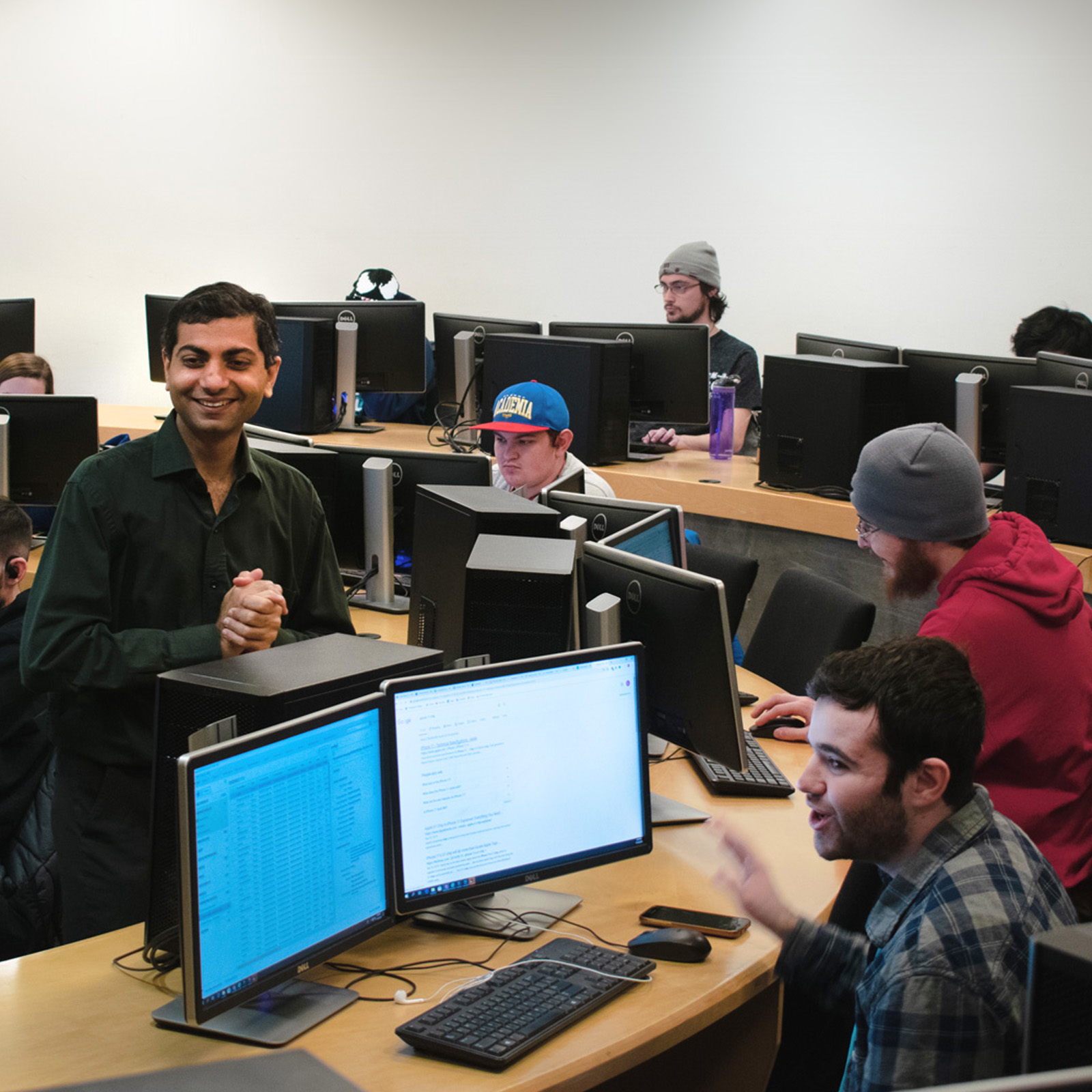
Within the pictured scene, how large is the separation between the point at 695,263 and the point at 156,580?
12.6 feet

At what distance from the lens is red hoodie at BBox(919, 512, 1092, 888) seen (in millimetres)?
2240

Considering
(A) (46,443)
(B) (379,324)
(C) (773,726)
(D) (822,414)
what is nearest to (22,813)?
(C) (773,726)

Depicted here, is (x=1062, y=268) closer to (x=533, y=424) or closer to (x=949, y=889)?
(x=533, y=424)

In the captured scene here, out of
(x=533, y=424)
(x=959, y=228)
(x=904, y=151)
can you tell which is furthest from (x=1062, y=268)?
(x=533, y=424)

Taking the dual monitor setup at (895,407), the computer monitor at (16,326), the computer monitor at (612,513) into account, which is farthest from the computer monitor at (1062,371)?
the computer monitor at (16,326)

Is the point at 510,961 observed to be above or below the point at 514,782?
below

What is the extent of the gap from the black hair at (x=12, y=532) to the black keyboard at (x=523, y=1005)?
182cm

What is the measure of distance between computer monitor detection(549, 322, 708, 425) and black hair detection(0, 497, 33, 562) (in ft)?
8.66

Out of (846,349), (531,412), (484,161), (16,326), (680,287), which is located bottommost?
(531,412)

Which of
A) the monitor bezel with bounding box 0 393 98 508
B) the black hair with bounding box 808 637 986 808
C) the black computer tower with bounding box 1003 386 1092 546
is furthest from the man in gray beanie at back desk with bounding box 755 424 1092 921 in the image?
the monitor bezel with bounding box 0 393 98 508

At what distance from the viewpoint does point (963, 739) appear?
168 cm

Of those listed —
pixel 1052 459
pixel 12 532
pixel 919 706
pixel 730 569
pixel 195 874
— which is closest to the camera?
pixel 195 874

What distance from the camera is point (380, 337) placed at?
18.6 ft

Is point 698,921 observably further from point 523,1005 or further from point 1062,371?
point 1062,371
